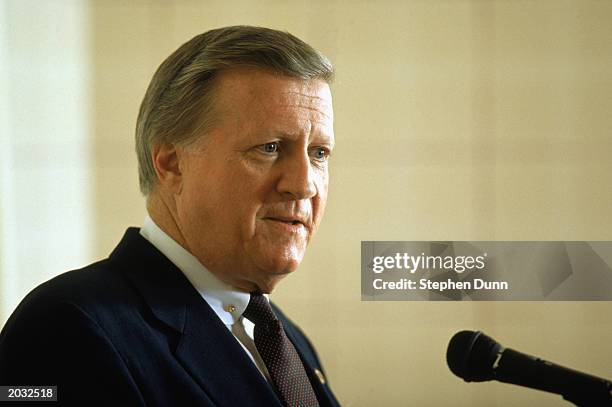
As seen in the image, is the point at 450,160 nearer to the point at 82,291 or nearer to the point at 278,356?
the point at 278,356

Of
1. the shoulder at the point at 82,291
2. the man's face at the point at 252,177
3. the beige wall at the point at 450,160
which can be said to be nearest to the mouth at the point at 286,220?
the man's face at the point at 252,177

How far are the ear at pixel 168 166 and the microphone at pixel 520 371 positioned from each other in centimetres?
49

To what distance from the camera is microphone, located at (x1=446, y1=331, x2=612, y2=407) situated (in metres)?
0.93

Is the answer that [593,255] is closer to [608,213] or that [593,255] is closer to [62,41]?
[608,213]

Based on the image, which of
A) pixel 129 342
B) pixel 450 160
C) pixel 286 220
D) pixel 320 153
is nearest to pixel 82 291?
pixel 129 342

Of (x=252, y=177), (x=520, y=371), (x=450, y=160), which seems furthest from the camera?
(x=450, y=160)

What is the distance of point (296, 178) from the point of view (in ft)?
3.69

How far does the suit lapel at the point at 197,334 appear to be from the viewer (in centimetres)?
103

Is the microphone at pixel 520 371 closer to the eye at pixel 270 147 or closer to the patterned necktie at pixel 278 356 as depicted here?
the patterned necktie at pixel 278 356

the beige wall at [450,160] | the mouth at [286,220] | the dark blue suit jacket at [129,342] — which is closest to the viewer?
the dark blue suit jacket at [129,342]

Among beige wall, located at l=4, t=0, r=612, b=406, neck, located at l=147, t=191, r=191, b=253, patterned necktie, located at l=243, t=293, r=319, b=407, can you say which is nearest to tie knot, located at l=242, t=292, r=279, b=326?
patterned necktie, located at l=243, t=293, r=319, b=407

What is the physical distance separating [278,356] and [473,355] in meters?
0.31

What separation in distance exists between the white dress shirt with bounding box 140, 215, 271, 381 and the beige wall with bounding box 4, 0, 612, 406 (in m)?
0.68

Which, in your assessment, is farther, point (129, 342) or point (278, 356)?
point (278, 356)
